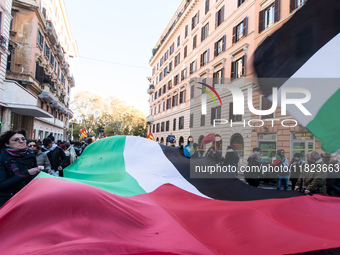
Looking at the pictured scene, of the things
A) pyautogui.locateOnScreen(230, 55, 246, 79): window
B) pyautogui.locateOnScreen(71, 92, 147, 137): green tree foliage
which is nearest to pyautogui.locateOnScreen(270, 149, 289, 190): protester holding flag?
pyautogui.locateOnScreen(230, 55, 246, 79): window

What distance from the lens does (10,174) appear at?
3.33 m

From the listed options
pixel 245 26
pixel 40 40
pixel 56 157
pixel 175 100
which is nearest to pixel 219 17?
pixel 245 26

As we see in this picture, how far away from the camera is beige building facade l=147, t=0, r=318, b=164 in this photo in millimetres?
5887

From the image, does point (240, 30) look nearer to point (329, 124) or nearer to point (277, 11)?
point (277, 11)

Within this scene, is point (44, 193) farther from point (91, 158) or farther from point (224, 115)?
point (224, 115)

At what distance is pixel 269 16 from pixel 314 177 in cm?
1471

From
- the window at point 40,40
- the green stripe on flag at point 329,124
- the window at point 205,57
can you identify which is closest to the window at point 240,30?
the window at point 205,57

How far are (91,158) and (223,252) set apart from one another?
4305 mm

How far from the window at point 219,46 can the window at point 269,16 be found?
205 inches

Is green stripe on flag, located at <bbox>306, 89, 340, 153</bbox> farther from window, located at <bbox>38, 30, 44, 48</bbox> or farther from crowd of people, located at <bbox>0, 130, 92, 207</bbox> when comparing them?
window, located at <bbox>38, 30, 44, 48</bbox>

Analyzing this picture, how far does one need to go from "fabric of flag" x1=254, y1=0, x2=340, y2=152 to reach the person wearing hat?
1.37 metres

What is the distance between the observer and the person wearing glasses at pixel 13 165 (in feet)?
10.7

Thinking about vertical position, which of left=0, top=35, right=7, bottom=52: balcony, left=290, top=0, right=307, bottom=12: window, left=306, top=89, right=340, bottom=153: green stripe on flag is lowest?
left=306, top=89, right=340, bottom=153: green stripe on flag

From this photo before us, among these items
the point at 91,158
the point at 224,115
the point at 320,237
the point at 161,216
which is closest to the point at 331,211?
the point at 320,237
